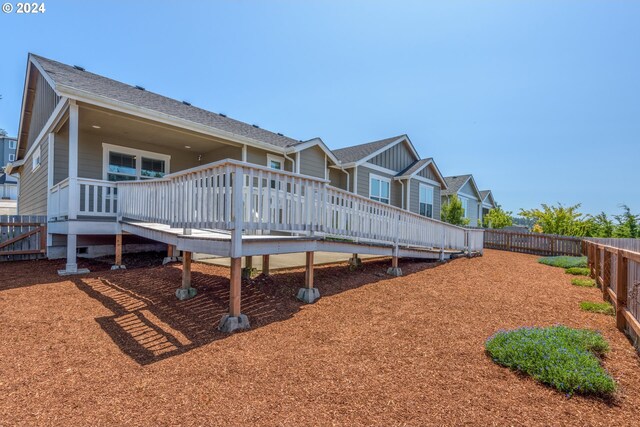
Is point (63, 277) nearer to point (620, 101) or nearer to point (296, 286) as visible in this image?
point (296, 286)

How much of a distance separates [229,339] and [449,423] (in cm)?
229

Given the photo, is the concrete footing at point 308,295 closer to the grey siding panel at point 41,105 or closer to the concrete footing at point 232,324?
the concrete footing at point 232,324

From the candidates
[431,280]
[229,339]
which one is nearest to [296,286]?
[229,339]

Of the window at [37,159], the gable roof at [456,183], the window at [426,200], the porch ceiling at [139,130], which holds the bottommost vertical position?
the window at [426,200]

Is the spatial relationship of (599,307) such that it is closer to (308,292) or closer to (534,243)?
(308,292)

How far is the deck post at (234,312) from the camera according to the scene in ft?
11.6

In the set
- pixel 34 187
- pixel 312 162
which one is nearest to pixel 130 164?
pixel 34 187

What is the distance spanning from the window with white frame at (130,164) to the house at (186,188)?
30 millimetres

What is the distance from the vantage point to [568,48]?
8.76 metres

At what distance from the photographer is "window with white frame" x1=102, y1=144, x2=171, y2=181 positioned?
906 centimetres

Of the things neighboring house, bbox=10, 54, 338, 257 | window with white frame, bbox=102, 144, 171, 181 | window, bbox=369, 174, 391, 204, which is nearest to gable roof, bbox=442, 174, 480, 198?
window, bbox=369, 174, 391, 204

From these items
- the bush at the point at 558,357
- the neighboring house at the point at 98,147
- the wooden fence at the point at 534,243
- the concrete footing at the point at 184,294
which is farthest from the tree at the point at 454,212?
the concrete footing at the point at 184,294

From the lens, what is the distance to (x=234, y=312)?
11.8 ft

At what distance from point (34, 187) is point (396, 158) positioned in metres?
15.0
